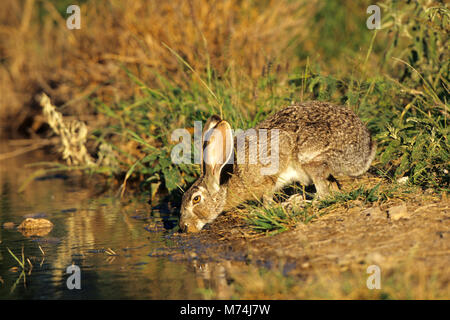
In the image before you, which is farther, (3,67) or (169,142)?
(3,67)

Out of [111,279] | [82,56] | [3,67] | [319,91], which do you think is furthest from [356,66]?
[3,67]

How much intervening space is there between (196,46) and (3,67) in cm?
695

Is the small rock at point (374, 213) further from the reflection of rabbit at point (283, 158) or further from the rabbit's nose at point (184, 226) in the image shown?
the rabbit's nose at point (184, 226)

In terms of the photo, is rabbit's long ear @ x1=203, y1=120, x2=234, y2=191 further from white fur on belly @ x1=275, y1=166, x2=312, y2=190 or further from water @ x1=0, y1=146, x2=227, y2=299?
water @ x1=0, y1=146, x2=227, y2=299

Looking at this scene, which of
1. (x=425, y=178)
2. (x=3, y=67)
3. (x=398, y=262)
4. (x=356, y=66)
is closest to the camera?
(x=398, y=262)

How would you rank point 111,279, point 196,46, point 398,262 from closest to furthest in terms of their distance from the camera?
1. point 398,262
2. point 111,279
3. point 196,46

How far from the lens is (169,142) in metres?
7.90

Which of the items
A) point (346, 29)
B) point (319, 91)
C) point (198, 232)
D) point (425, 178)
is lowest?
Answer: point (198, 232)

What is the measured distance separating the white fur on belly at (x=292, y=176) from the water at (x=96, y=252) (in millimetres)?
1165

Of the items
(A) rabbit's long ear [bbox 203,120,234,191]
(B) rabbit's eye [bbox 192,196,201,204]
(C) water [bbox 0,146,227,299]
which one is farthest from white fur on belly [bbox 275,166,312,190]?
(C) water [bbox 0,146,227,299]

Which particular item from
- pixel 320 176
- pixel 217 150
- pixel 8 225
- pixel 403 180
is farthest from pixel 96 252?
pixel 403 180

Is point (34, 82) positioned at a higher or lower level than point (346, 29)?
lower

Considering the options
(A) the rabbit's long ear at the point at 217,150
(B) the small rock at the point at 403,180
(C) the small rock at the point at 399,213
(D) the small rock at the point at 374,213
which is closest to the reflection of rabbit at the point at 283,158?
(A) the rabbit's long ear at the point at 217,150

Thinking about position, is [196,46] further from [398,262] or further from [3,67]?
[3,67]
